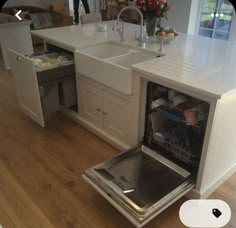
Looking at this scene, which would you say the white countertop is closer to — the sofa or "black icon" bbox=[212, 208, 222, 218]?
"black icon" bbox=[212, 208, 222, 218]

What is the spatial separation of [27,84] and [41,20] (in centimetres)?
392

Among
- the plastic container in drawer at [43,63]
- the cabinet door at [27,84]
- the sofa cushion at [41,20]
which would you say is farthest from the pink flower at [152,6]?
the sofa cushion at [41,20]

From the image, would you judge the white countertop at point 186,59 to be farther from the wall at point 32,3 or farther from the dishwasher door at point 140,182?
the wall at point 32,3

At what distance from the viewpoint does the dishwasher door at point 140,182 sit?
135cm

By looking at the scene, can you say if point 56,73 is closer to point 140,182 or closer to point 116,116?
point 116,116

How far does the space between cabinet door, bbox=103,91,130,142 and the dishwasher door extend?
0.26m

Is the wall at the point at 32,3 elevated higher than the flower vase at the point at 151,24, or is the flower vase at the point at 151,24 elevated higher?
the flower vase at the point at 151,24

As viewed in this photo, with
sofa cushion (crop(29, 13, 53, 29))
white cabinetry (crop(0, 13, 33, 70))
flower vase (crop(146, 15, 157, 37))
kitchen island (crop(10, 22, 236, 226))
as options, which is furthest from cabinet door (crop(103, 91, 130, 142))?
sofa cushion (crop(29, 13, 53, 29))

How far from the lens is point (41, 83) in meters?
2.12

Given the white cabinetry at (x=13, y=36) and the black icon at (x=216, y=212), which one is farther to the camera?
the white cabinetry at (x=13, y=36)

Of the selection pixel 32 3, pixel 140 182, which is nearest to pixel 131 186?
pixel 140 182

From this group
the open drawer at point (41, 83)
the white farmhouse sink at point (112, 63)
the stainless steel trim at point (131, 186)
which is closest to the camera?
the stainless steel trim at point (131, 186)

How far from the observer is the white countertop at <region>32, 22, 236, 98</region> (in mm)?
1411

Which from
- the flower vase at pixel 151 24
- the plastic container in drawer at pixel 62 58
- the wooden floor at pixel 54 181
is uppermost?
the flower vase at pixel 151 24
